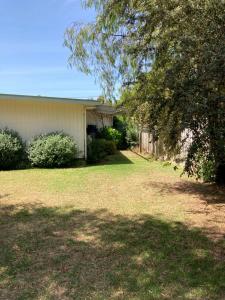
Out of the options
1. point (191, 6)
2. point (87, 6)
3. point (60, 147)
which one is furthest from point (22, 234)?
point (60, 147)

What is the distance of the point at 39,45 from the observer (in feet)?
55.1

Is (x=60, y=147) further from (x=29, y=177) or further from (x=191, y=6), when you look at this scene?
(x=191, y=6)

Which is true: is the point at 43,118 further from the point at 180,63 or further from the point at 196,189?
the point at 180,63

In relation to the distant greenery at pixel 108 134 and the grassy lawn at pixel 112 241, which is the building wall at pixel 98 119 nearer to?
the distant greenery at pixel 108 134

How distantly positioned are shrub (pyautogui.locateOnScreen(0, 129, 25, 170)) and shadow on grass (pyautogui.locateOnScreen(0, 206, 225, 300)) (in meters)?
6.87

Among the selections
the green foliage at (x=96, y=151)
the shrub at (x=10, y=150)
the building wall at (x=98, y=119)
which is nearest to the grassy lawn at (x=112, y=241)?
the shrub at (x=10, y=150)

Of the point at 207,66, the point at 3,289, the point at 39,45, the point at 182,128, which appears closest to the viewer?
the point at 3,289

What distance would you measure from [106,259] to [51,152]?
370 inches

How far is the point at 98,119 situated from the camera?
74.8ft

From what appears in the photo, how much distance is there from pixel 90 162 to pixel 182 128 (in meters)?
11.0

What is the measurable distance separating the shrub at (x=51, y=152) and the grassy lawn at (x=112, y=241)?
11.9ft

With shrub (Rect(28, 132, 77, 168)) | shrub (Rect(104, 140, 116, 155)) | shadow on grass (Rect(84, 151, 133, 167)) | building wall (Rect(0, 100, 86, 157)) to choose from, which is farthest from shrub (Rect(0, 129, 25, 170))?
shrub (Rect(104, 140, 116, 155))

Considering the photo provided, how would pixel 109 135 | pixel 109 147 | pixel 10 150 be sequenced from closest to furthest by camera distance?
pixel 10 150 → pixel 109 147 → pixel 109 135

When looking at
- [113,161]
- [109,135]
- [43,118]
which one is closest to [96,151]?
[113,161]
